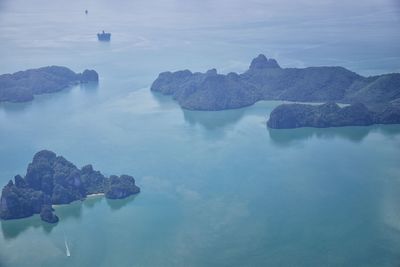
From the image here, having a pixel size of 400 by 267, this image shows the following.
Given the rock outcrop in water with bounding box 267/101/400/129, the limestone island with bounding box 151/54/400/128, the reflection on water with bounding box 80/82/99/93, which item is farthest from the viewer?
the reflection on water with bounding box 80/82/99/93

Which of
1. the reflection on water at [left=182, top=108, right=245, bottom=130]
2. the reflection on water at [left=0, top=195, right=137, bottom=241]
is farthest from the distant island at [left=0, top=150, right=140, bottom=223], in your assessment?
the reflection on water at [left=182, top=108, right=245, bottom=130]

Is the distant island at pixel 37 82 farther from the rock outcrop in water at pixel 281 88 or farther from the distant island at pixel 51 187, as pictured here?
the distant island at pixel 51 187

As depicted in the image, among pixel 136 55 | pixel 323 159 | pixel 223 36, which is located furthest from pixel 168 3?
pixel 323 159

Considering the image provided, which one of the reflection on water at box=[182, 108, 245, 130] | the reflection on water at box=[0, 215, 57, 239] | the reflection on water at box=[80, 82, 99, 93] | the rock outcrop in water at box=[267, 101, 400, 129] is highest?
the rock outcrop in water at box=[267, 101, 400, 129]

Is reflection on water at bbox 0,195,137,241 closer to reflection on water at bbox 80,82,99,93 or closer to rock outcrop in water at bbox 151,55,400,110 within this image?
rock outcrop in water at bbox 151,55,400,110

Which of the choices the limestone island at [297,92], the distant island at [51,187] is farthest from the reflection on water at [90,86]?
the distant island at [51,187]

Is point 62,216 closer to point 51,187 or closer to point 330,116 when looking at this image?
point 51,187
